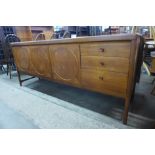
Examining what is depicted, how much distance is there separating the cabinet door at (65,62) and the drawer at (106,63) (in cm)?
11

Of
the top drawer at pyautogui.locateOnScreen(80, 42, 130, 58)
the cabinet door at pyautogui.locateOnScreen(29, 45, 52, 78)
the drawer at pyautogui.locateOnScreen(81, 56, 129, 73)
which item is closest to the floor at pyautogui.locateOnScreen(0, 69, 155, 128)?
the cabinet door at pyautogui.locateOnScreen(29, 45, 52, 78)

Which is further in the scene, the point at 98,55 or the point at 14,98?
the point at 14,98

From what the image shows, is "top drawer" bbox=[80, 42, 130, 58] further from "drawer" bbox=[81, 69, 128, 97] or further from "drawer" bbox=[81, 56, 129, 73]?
"drawer" bbox=[81, 69, 128, 97]

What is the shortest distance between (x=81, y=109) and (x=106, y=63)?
0.60 m

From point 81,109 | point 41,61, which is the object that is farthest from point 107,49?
point 41,61

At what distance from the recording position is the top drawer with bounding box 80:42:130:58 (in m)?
1.05

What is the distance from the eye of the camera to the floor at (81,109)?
1.27m

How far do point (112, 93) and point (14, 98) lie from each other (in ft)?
4.42

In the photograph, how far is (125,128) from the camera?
118 centimetres

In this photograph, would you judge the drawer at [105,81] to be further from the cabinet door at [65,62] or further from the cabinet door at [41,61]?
the cabinet door at [41,61]
